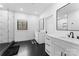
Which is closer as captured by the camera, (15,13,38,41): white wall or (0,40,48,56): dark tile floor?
(0,40,48,56): dark tile floor

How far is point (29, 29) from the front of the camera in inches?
193

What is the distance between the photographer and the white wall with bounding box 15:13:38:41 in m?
4.42

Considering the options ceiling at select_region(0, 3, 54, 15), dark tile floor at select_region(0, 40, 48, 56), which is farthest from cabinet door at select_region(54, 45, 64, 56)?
ceiling at select_region(0, 3, 54, 15)

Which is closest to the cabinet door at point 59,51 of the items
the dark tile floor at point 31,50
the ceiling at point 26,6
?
the dark tile floor at point 31,50

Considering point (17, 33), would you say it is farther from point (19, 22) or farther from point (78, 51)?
point (78, 51)

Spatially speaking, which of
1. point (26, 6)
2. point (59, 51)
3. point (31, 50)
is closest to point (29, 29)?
point (26, 6)

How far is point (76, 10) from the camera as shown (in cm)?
156

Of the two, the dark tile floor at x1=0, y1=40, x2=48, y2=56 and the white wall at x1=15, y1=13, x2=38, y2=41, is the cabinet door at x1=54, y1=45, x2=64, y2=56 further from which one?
the white wall at x1=15, y1=13, x2=38, y2=41

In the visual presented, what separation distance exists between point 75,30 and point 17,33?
13.9ft

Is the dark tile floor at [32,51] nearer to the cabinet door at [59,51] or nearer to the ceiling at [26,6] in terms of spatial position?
the cabinet door at [59,51]

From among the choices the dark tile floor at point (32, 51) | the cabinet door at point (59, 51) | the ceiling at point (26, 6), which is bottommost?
the dark tile floor at point (32, 51)

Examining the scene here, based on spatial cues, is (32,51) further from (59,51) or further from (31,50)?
(59,51)

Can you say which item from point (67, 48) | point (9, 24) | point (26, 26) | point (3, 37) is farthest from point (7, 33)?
point (67, 48)

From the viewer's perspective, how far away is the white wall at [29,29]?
14.5ft
